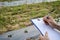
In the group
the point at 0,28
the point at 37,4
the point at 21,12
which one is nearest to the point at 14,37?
the point at 0,28

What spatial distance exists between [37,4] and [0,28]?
1.40 feet

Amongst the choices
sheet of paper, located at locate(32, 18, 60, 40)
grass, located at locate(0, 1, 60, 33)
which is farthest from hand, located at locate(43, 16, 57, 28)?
grass, located at locate(0, 1, 60, 33)

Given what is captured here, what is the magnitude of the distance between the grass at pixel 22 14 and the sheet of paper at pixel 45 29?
6cm

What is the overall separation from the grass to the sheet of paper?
0.21 ft

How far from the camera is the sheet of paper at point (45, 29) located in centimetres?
118

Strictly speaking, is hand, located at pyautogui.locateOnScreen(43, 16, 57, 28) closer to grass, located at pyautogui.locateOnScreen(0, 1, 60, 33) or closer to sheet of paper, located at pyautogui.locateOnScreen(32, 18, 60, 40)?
sheet of paper, located at pyautogui.locateOnScreen(32, 18, 60, 40)

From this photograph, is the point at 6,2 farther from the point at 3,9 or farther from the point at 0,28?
the point at 0,28

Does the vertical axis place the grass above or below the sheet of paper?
above

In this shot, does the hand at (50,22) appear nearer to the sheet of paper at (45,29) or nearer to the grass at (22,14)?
the sheet of paper at (45,29)

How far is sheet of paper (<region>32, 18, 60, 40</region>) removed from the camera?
1177 mm

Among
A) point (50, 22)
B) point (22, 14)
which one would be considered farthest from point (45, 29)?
point (22, 14)

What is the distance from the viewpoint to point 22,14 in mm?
1344

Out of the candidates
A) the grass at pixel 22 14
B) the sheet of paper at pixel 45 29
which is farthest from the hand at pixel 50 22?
the grass at pixel 22 14

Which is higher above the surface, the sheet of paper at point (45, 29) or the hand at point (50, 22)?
the hand at point (50, 22)
